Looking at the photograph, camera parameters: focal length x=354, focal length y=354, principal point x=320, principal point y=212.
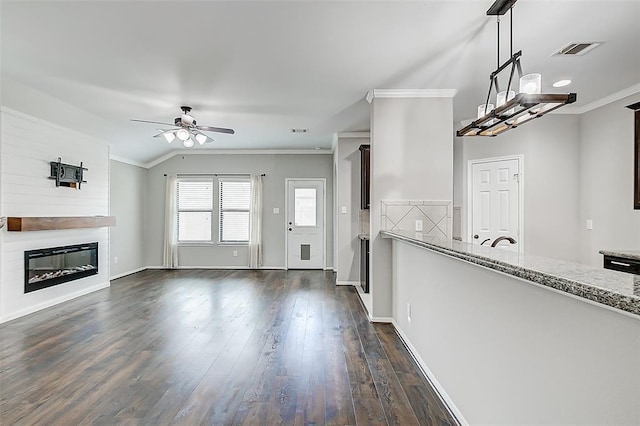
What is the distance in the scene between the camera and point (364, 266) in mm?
5488

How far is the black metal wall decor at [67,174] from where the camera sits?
4684mm

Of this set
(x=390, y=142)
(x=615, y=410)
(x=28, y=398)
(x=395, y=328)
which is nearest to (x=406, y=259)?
(x=395, y=328)

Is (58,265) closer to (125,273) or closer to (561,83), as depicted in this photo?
(125,273)

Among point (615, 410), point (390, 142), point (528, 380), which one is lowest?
point (528, 380)

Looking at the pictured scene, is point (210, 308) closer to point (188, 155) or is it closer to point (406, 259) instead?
point (406, 259)

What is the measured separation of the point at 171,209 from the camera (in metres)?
7.51

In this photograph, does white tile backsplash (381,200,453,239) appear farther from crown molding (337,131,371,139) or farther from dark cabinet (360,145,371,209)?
crown molding (337,131,371,139)

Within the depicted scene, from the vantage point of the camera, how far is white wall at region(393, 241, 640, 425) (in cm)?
91

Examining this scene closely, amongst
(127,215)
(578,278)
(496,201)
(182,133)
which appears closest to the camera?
(578,278)

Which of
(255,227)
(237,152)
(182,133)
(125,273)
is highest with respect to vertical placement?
(237,152)

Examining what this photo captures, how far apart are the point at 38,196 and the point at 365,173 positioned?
4.45 metres

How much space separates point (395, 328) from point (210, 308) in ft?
7.54

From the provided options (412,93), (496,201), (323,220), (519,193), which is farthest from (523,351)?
(323,220)

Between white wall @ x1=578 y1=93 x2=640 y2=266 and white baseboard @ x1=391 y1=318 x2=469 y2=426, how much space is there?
9.01 feet
